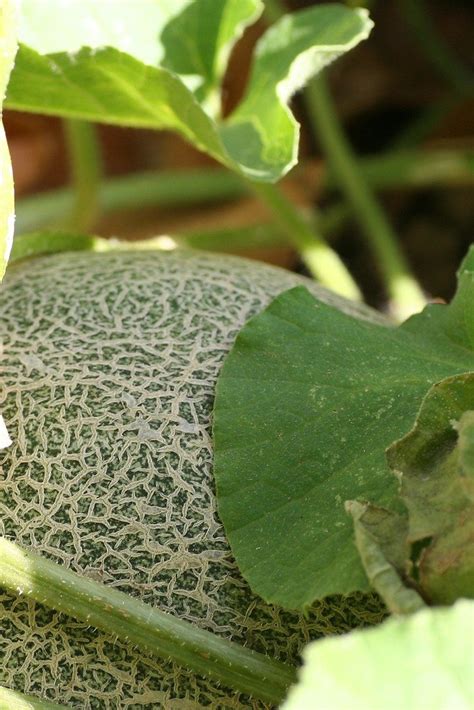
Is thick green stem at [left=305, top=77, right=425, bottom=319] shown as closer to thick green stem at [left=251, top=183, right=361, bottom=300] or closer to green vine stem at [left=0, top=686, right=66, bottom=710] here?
thick green stem at [left=251, top=183, right=361, bottom=300]

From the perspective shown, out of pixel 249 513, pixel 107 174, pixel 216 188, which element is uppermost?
pixel 249 513

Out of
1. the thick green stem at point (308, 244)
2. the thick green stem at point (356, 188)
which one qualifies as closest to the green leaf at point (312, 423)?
the thick green stem at point (308, 244)

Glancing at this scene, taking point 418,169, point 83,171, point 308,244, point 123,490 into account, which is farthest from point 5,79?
point 418,169

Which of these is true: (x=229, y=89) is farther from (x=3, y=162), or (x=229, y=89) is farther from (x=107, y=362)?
(x=3, y=162)

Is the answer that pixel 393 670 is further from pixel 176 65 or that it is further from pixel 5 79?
pixel 176 65

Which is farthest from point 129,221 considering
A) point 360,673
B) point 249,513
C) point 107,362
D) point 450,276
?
point 360,673

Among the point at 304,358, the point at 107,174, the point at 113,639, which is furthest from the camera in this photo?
the point at 107,174
